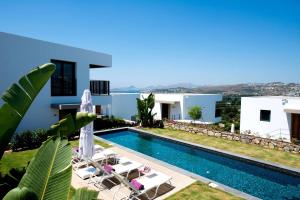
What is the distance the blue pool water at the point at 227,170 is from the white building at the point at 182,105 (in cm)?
1508

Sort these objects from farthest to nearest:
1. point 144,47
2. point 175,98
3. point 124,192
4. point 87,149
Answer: point 144,47
point 175,98
point 87,149
point 124,192

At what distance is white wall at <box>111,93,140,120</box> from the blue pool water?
13163 mm

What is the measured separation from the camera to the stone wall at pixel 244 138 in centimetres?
1473

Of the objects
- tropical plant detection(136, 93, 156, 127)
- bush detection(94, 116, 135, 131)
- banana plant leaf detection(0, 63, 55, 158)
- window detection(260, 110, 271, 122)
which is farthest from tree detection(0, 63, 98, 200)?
window detection(260, 110, 271, 122)

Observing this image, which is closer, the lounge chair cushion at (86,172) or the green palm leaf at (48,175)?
the green palm leaf at (48,175)

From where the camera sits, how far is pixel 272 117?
21047 mm

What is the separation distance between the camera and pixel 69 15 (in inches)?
A: 661

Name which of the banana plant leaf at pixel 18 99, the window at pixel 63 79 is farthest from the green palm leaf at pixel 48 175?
the window at pixel 63 79

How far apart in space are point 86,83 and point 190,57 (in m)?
29.9

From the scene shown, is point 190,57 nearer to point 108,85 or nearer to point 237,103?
point 237,103

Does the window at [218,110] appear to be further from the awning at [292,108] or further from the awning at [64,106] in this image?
the awning at [64,106]

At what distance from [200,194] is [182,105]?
80.2 ft

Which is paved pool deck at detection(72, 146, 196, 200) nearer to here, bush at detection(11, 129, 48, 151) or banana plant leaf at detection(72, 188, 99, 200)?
bush at detection(11, 129, 48, 151)

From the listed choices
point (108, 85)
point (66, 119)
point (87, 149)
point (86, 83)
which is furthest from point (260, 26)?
point (66, 119)
